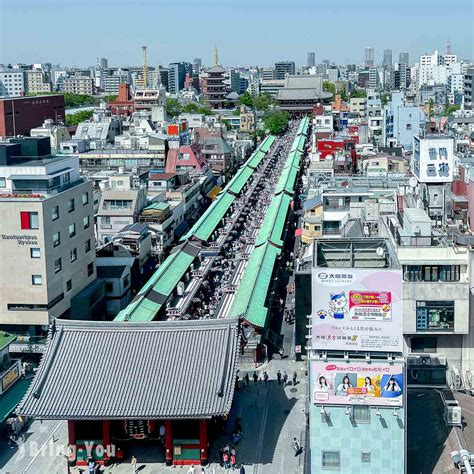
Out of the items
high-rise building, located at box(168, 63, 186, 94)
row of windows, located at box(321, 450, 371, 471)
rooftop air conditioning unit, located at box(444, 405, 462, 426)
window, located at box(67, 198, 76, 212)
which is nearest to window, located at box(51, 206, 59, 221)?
window, located at box(67, 198, 76, 212)

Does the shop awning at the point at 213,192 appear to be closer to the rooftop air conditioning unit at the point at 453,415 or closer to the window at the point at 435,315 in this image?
the window at the point at 435,315

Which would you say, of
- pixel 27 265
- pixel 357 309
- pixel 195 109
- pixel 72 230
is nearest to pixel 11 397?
pixel 27 265

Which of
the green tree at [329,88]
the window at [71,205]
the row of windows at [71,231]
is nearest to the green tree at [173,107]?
the green tree at [329,88]

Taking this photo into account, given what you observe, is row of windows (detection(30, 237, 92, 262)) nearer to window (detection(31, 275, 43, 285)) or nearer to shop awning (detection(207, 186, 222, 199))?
window (detection(31, 275, 43, 285))

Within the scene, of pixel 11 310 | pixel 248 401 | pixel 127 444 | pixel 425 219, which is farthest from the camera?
pixel 11 310

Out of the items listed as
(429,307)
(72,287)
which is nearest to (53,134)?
(72,287)

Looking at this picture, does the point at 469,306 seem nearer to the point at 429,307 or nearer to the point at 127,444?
the point at 429,307

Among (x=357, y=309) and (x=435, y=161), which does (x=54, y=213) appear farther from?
(x=357, y=309)
